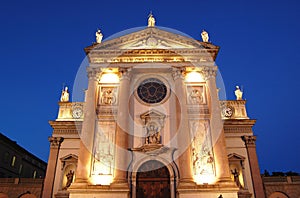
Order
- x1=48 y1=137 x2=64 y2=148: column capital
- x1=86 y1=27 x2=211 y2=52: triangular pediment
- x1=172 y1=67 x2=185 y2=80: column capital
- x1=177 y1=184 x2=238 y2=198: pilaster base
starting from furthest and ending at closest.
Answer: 1. x1=86 y1=27 x2=211 y2=52: triangular pediment
2. x1=48 y1=137 x2=64 y2=148: column capital
3. x1=172 y1=67 x2=185 y2=80: column capital
4. x1=177 y1=184 x2=238 y2=198: pilaster base

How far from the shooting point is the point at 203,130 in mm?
21750

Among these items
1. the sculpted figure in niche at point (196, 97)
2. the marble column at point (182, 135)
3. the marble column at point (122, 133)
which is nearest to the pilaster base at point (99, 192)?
the marble column at point (122, 133)

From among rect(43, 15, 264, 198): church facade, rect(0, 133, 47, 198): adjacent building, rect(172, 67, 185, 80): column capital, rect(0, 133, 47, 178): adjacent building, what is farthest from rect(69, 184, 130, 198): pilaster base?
rect(0, 133, 47, 178): adjacent building

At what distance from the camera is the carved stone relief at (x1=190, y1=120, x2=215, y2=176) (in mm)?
20141

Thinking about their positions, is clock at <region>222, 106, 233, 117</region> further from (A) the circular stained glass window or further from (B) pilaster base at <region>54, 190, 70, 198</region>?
(B) pilaster base at <region>54, 190, 70, 198</region>

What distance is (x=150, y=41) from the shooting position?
82.8ft

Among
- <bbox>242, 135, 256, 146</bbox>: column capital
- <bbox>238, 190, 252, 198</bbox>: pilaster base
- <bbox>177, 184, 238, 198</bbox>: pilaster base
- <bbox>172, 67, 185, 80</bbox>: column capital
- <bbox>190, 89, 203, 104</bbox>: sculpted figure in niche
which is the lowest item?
<bbox>177, 184, 238, 198</bbox>: pilaster base

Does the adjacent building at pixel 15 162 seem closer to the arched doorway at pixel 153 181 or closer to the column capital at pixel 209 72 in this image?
the arched doorway at pixel 153 181

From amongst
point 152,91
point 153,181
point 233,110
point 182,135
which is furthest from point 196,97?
point 153,181

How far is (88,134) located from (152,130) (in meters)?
5.11

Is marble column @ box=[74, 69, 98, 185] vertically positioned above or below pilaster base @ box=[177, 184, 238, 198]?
above

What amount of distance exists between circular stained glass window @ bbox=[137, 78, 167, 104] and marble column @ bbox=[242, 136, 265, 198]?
8.60m

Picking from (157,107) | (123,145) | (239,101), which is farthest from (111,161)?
(239,101)

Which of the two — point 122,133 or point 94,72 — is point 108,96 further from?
point 122,133
